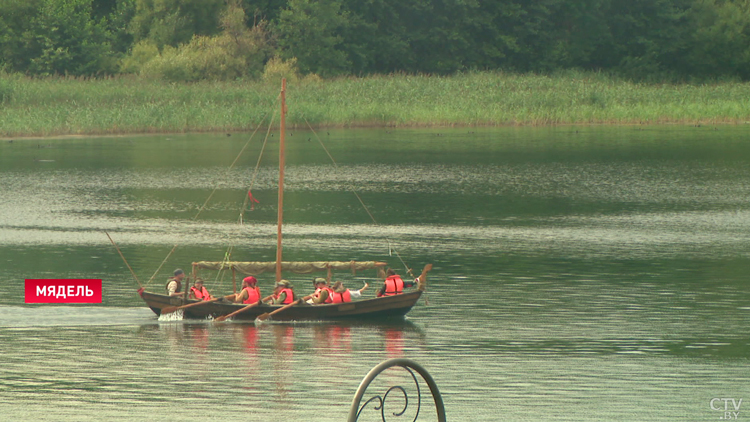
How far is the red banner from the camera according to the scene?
29609mm

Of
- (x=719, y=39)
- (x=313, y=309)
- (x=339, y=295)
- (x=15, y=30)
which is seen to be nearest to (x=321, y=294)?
(x=313, y=309)

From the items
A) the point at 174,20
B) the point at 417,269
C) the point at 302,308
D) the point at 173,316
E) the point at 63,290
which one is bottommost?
the point at 63,290

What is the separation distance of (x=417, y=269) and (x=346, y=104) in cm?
4775

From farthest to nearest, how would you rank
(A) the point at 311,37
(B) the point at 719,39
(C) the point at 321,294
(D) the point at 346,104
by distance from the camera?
(B) the point at 719,39, (A) the point at 311,37, (D) the point at 346,104, (C) the point at 321,294

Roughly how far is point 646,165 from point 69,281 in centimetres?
3657

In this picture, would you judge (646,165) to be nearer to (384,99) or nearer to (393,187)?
(393,187)

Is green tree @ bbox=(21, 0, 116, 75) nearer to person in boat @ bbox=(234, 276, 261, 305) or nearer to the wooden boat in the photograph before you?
the wooden boat

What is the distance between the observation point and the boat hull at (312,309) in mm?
26828

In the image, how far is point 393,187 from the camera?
172 ft

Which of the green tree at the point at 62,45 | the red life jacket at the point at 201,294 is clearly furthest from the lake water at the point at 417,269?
the green tree at the point at 62,45

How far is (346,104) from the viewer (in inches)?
3155

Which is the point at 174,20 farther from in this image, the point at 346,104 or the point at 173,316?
the point at 173,316

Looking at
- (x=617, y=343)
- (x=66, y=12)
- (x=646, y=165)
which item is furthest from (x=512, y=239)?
(x=66, y=12)

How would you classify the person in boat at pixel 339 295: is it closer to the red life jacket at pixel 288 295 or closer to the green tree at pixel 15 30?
the red life jacket at pixel 288 295
